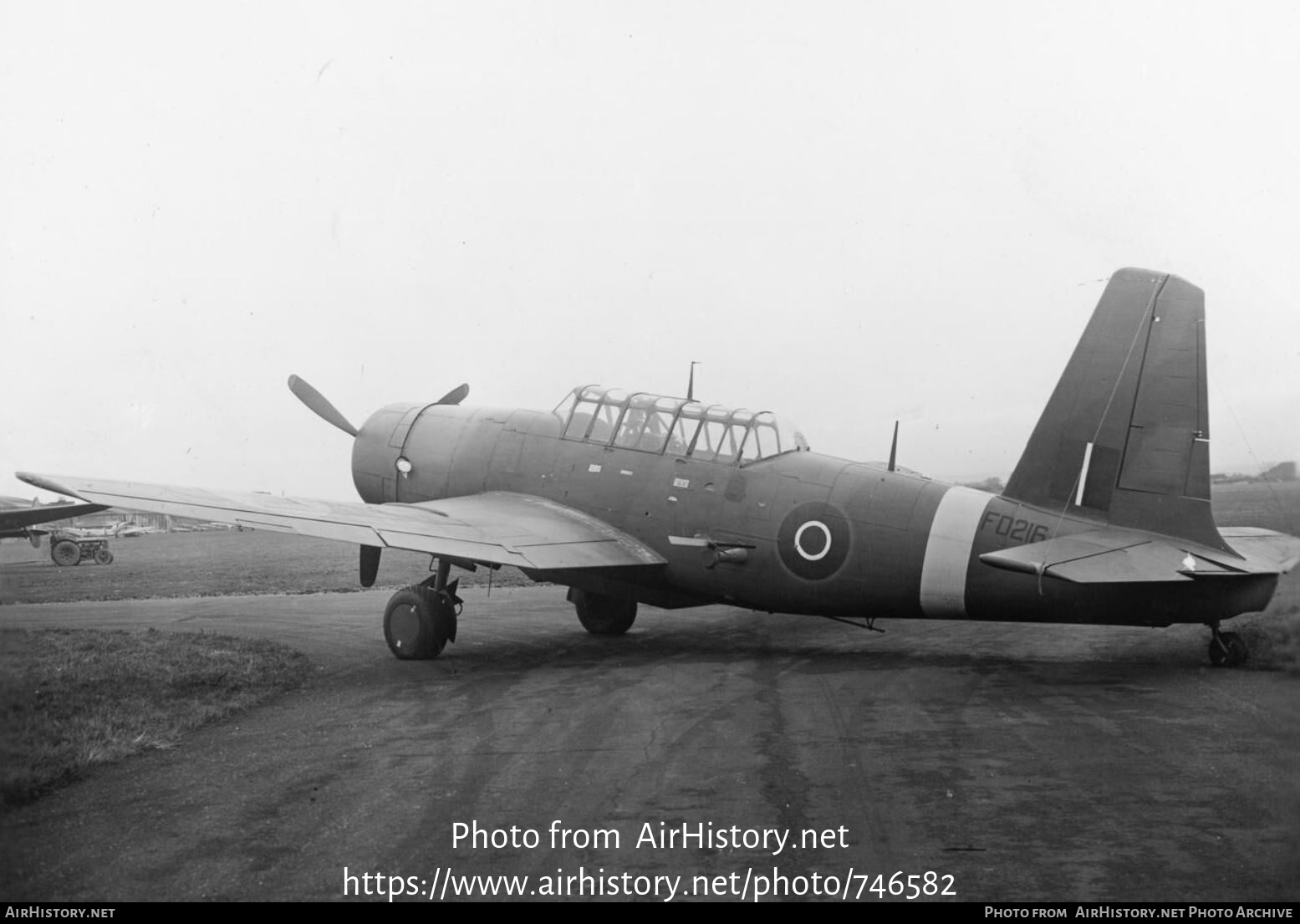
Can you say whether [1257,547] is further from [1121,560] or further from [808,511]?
[808,511]

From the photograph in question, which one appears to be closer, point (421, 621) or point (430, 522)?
point (421, 621)

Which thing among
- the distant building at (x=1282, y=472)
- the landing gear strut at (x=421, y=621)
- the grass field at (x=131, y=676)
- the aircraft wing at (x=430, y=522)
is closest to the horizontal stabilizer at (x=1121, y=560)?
the grass field at (x=131, y=676)

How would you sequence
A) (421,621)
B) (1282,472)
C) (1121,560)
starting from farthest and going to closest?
(421,621) → (1121,560) → (1282,472)

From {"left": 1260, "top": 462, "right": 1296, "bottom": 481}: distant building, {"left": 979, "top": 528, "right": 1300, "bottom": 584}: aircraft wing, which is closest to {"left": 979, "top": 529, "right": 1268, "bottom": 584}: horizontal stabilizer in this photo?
{"left": 979, "top": 528, "right": 1300, "bottom": 584}: aircraft wing

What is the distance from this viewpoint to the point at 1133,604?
8547mm

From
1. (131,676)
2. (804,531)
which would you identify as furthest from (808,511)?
(131,676)

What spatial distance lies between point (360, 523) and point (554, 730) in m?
4.13

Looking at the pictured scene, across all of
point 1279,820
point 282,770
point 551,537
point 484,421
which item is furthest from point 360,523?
point 1279,820

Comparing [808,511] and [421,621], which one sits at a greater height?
[808,511]

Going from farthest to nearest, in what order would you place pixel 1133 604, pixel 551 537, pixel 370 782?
pixel 551 537 < pixel 1133 604 < pixel 370 782

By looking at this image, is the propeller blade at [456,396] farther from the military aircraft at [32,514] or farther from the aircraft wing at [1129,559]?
the aircraft wing at [1129,559]

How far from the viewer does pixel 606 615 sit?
1284cm

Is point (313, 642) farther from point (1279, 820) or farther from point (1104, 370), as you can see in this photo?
point (1279, 820)

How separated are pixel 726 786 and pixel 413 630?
6017mm
